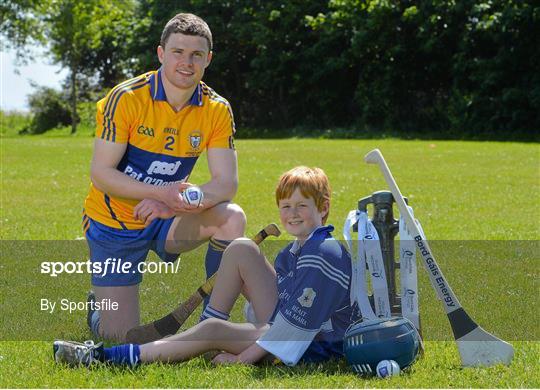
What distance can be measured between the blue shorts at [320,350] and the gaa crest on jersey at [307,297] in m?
0.27

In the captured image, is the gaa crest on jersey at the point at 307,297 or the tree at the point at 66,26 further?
the tree at the point at 66,26

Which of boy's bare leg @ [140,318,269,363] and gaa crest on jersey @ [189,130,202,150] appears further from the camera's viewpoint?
gaa crest on jersey @ [189,130,202,150]

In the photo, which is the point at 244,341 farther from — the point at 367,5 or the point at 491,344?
the point at 367,5

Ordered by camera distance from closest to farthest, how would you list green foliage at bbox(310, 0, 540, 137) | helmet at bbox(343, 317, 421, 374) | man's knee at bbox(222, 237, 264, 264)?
helmet at bbox(343, 317, 421, 374) → man's knee at bbox(222, 237, 264, 264) → green foliage at bbox(310, 0, 540, 137)

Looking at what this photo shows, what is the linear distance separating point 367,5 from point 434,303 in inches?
1088

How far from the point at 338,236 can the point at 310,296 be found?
4637 millimetres

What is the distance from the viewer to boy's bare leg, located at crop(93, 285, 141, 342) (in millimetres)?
4758

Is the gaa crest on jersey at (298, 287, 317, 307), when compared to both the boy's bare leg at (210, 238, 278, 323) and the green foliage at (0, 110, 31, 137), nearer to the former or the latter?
the boy's bare leg at (210, 238, 278, 323)

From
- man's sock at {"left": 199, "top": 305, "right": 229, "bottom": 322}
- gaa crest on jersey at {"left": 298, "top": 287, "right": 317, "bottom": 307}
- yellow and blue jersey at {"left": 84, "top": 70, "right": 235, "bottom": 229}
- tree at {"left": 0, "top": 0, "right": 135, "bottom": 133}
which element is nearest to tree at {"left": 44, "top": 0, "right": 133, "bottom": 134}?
tree at {"left": 0, "top": 0, "right": 135, "bottom": 133}

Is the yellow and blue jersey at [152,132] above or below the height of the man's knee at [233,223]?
above

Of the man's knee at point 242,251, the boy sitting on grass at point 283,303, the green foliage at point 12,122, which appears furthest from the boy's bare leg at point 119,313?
the green foliage at point 12,122

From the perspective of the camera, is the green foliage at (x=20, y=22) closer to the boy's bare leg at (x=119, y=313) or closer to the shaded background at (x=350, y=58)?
the shaded background at (x=350, y=58)

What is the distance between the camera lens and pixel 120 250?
194 inches

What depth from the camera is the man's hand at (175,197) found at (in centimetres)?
458
